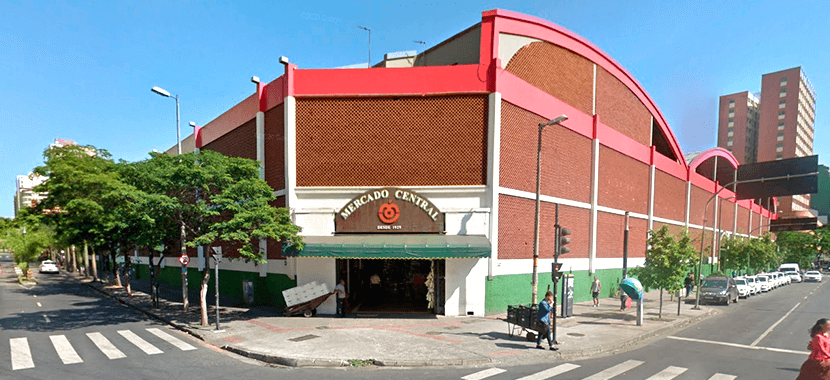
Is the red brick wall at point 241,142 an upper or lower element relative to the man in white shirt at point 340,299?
upper

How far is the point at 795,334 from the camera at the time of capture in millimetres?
15266

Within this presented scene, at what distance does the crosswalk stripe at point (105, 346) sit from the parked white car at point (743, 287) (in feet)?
115

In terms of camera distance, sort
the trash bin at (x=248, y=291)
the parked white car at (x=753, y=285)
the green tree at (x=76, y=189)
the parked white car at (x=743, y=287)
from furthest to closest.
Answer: the parked white car at (x=753, y=285) → the parked white car at (x=743, y=287) → the green tree at (x=76, y=189) → the trash bin at (x=248, y=291)

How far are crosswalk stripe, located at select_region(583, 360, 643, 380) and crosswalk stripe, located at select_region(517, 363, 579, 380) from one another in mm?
699

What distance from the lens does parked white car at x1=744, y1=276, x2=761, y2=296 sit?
30656 millimetres

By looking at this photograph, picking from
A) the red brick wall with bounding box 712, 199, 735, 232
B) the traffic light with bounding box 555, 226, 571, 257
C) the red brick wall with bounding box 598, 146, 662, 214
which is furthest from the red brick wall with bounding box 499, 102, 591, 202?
the red brick wall with bounding box 712, 199, 735, 232

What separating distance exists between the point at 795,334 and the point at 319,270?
19.1 m

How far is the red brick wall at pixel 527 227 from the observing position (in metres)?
18.7

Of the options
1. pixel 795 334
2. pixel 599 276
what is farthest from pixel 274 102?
pixel 795 334

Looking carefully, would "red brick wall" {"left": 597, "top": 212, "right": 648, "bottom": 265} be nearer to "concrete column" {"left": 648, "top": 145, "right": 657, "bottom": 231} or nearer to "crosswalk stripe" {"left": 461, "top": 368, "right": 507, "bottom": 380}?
"concrete column" {"left": 648, "top": 145, "right": 657, "bottom": 231}

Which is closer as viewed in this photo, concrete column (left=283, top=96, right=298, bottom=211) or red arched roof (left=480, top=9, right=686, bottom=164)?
concrete column (left=283, top=96, right=298, bottom=211)

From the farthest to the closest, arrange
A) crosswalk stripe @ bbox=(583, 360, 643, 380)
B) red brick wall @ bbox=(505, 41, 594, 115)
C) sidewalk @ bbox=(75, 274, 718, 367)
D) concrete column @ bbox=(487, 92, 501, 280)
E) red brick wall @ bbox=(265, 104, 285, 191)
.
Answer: red brick wall @ bbox=(505, 41, 594, 115)
red brick wall @ bbox=(265, 104, 285, 191)
concrete column @ bbox=(487, 92, 501, 280)
sidewalk @ bbox=(75, 274, 718, 367)
crosswalk stripe @ bbox=(583, 360, 643, 380)

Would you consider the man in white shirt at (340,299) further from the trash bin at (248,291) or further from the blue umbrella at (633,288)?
the blue umbrella at (633,288)

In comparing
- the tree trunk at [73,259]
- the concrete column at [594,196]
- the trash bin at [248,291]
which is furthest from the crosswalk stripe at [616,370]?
the tree trunk at [73,259]
